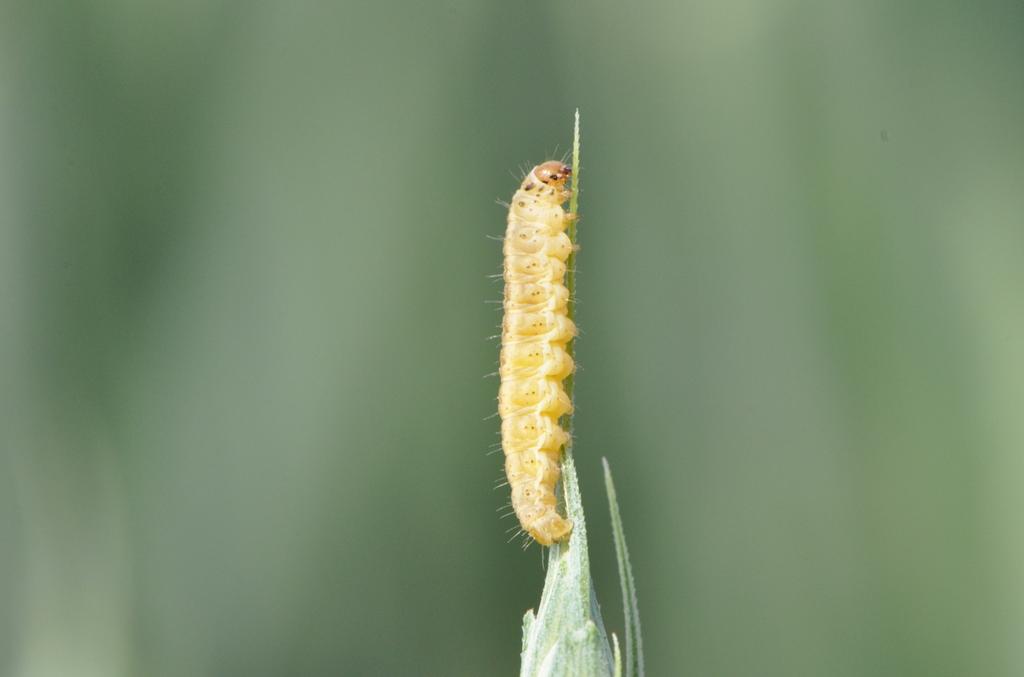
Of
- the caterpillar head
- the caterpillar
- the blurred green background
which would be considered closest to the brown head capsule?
the caterpillar head

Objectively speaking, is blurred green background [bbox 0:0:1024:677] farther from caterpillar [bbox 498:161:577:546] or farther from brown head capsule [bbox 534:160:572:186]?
caterpillar [bbox 498:161:577:546]

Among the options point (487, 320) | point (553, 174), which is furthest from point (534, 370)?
point (487, 320)

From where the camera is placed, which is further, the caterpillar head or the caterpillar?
the caterpillar head

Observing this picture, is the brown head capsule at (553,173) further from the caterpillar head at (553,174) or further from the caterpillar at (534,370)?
the caterpillar at (534,370)

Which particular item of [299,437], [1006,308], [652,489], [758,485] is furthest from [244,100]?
[1006,308]

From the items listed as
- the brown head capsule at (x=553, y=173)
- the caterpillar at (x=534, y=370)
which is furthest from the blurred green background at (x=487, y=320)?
the caterpillar at (x=534, y=370)

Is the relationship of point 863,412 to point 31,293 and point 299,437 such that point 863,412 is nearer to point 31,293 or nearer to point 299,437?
point 299,437
